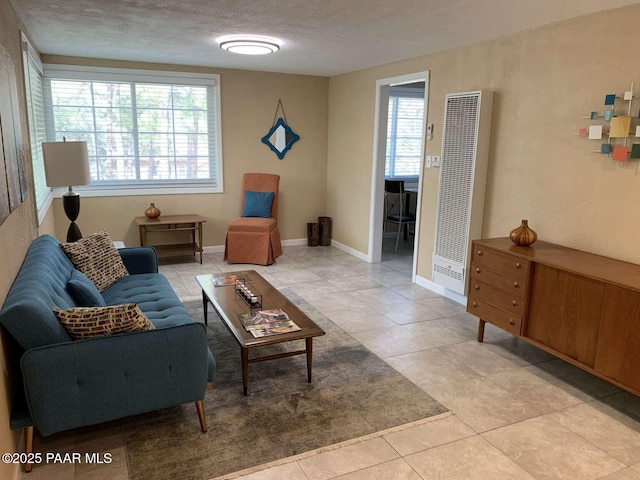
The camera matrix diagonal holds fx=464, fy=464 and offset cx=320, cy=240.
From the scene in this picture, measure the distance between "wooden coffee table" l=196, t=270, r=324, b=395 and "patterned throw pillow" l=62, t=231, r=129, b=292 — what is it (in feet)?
2.06

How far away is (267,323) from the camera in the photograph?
280 centimetres

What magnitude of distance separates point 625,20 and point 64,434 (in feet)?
13.0

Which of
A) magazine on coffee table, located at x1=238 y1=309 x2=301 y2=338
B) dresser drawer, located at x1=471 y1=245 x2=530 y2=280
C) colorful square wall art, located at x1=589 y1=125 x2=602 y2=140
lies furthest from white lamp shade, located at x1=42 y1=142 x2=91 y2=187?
colorful square wall art, located at x1=589 y1=125 x2=602 y2=140

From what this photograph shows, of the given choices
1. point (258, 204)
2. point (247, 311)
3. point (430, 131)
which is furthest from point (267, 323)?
point (258, 204)

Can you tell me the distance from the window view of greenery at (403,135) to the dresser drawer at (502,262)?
3.82 meters

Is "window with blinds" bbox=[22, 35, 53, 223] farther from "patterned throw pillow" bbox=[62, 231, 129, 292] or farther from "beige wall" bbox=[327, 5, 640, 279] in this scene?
"beige wall" bbox=[327, 5, 640, 279]

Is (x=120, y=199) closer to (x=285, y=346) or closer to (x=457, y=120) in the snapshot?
(x=285, y=346)

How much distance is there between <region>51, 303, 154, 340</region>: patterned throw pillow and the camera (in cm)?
208

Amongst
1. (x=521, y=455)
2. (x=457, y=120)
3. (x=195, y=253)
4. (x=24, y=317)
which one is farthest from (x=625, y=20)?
(x=195, y=253)

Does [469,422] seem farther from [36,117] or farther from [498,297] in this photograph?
[36,117]

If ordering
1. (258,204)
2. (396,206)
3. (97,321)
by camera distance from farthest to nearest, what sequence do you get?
(396,206) < (258,204) < (97,321)

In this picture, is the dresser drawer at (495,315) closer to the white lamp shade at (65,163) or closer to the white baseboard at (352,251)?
the white baseboard at (352,251)

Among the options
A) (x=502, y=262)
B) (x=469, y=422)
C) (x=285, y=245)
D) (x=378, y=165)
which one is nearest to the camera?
(x=469, y=422)

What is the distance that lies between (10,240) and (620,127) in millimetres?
3508
